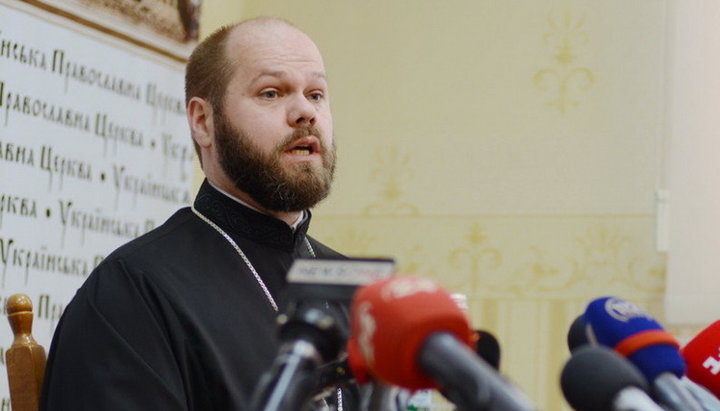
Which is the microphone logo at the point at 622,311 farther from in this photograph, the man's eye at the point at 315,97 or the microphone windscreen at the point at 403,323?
the man's eye at the point at 315,97

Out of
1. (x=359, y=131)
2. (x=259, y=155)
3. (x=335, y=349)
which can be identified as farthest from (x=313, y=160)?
(x=359, y=131)

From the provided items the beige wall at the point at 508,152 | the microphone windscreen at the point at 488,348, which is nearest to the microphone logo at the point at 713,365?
the microphone windscreen at the point at 488,348

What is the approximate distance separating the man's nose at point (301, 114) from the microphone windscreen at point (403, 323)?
1.32 m

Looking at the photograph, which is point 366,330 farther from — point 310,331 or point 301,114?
point 301,114

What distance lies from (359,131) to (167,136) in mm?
721

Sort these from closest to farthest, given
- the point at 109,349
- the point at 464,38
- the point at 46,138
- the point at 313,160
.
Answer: the point at 109,349 → the point at 313,160 → the point at 46,138 → the point at 464,38

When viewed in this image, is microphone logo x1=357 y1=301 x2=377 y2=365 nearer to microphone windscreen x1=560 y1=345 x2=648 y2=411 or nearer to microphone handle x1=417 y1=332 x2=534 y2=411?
microphone handle x1=417 y1=332 x2=534 y2=411

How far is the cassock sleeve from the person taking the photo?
6.84ft

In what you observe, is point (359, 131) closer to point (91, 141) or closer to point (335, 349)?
point (91, 141)

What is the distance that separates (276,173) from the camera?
2424 mm

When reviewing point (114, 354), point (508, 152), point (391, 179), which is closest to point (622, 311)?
point (114, 354)

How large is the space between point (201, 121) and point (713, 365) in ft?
4.21

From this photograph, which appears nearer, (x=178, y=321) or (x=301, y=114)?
(x=178, y=321)

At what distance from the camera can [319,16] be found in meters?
4.25
